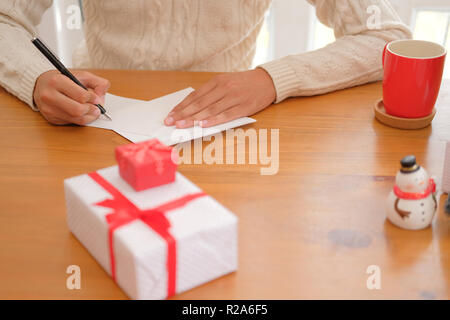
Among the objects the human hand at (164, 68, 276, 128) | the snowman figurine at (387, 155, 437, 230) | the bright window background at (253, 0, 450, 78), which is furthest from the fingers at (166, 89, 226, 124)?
the bright window background at (253, 0, 450, 78)

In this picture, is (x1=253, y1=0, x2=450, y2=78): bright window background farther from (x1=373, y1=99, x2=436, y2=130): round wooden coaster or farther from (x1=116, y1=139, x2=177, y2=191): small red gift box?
(x1=116, y1=139, x2=177, y2=191): small red gift box

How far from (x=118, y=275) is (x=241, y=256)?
154 millimetres

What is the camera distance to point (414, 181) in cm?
70

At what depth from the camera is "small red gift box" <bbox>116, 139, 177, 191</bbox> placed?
2.10 feet

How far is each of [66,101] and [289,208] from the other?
0.47m

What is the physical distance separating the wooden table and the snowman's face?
64 mm

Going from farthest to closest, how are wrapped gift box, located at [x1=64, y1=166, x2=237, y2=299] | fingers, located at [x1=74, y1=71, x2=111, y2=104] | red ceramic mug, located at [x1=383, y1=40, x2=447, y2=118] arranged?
fingers, located at [x1=74, y1=71, x2=111, y2=104]
red ceramic mug, located at [x1=383, y1=40, x2=447, y2=118]
wrapped gift box, located at [x1=64, y1=166, x2=237, y2=299]

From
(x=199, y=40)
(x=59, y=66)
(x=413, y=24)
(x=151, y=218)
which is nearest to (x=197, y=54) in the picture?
(x=199, y=40)

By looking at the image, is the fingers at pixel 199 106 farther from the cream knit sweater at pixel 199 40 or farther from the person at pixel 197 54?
the cream knit sweater at pixel 199 40

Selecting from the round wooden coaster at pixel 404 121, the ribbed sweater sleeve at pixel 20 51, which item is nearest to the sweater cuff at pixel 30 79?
the ribbed sweater sleeve at pixel 20 51

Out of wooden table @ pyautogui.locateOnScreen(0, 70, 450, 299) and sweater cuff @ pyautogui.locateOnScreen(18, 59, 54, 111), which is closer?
wooden table @ pyautogui.locateOnScreen(0, 70, 450, 299)

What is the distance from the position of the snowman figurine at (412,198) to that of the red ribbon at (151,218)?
26 cm

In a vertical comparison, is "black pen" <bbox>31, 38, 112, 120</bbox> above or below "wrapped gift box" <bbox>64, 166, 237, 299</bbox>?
above
